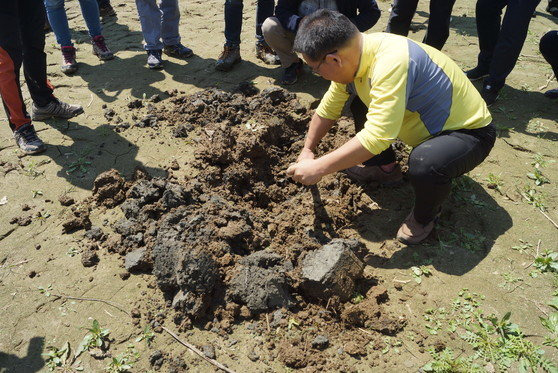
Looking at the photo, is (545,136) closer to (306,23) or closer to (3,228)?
(306,23)

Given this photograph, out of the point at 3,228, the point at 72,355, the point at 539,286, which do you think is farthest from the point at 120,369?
the point at 539,286

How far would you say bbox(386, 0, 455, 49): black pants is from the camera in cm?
426

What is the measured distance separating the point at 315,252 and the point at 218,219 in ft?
2.28

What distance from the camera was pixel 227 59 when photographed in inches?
196

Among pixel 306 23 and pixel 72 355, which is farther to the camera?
pixel 306 23

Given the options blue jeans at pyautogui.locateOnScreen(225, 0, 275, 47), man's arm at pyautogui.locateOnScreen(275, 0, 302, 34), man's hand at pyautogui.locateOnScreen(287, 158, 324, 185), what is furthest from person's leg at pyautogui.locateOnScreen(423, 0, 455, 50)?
man's hand at pyautogui.locateOnScreen(287, 158, 324, 185)

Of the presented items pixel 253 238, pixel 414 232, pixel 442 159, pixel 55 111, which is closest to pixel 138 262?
pixel 253 238

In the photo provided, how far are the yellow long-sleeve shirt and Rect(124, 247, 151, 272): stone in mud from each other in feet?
5.14

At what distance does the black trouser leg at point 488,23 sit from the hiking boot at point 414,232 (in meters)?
2.85

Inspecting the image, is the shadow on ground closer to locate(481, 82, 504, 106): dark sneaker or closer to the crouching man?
the crouching man

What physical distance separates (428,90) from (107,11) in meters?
6.19

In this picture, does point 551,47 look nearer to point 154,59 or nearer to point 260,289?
point 260,289

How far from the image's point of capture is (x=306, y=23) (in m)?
2.38

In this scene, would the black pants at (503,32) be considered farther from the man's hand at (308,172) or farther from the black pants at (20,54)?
the black pants at (20,54)
